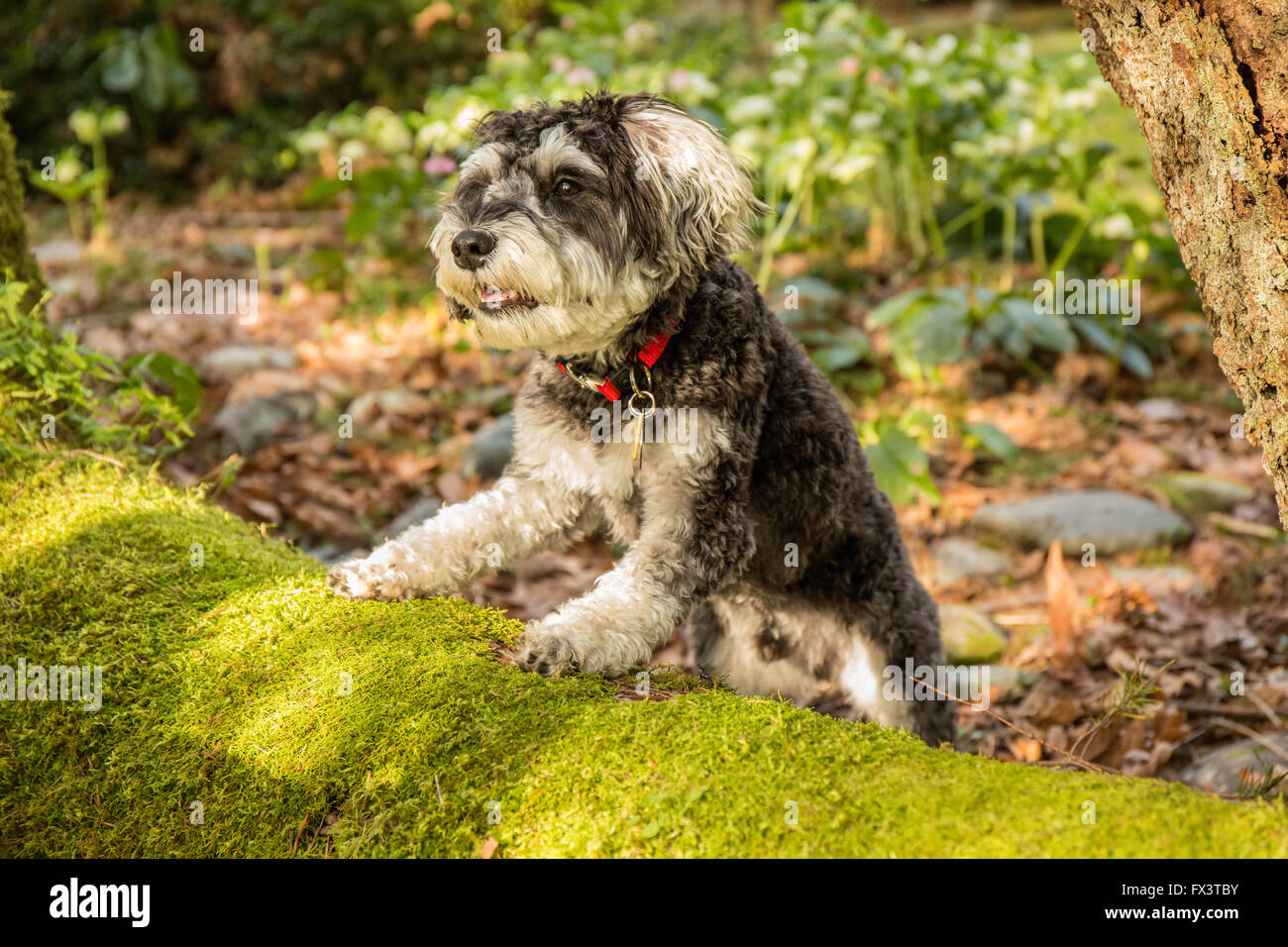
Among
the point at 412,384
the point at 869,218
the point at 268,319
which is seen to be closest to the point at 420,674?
the point at 412,384

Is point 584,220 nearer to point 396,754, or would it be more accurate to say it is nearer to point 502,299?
point 502,299

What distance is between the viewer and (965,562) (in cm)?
595

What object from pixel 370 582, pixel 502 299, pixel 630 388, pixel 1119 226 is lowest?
pixel 370 582

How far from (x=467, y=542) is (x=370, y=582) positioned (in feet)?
1.25

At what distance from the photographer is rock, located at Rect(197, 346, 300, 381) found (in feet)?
24.4

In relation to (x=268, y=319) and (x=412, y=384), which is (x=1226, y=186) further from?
(x=268, y=319)

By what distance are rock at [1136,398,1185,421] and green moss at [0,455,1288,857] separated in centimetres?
582

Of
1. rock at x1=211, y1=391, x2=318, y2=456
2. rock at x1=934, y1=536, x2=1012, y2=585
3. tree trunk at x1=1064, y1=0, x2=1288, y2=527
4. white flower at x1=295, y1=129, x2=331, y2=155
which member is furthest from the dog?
white flower at x1=295, y1=129, x2=331, y2=155

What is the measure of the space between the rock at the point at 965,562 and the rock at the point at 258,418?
14.1 ft

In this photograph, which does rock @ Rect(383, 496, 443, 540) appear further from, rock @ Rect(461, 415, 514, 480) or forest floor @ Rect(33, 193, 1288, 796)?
rock @ Rect(461, 415, 514, 480)

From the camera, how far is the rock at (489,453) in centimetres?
629

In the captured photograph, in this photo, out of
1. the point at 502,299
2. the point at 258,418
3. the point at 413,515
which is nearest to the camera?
the point at 502,299

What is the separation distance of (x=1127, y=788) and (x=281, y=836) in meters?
1.89

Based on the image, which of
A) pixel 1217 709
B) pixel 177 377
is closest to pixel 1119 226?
pixel 1217 709
